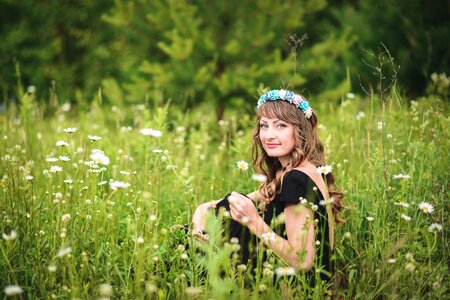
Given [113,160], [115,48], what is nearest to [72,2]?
[115,48]

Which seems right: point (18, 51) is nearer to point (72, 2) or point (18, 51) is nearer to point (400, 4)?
point (72, 2)

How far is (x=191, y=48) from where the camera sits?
5.82 meters

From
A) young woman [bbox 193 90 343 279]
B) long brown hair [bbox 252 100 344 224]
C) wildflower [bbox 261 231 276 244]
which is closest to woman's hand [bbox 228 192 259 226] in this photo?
young woman [bbox 193 90 343 279]

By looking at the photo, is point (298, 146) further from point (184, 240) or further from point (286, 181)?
point (184, 240)

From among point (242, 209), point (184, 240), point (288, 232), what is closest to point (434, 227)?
point (288, 232)

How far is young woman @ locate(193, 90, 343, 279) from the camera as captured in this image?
229 cm

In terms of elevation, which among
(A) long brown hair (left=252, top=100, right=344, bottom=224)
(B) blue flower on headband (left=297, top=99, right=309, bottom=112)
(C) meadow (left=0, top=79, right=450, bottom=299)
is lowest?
(C) meadow (left=0, top=79, right=450, bottom=299)

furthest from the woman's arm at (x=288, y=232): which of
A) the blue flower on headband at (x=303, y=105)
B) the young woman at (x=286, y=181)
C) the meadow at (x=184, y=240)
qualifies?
the blue flower on headband at (x=303, y=105)

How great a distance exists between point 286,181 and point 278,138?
356 mm

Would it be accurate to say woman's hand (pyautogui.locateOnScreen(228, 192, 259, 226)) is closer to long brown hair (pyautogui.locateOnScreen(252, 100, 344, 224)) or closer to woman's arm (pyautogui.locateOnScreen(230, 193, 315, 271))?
woman's arm (pyautogui.locateOnScreen(230, 193, 315, 271))

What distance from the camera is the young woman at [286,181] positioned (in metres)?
2.29

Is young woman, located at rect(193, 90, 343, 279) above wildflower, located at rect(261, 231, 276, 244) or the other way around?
above

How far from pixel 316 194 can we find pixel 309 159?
33 centimetres

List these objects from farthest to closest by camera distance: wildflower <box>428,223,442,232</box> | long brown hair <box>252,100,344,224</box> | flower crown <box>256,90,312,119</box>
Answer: flower crown <box>256,90,312,119</box> → long brown hair <box>252,100,344,224</box> → wildflower <box>428,223,442,232</box>
